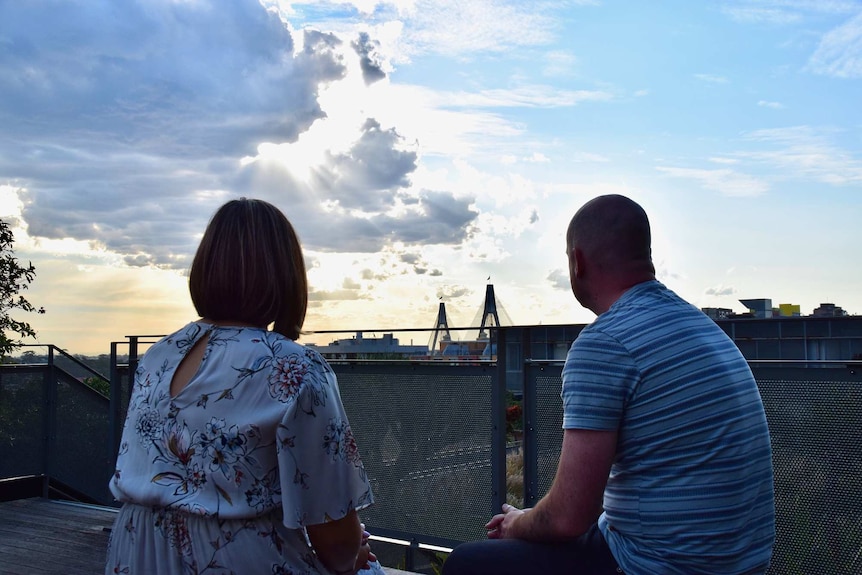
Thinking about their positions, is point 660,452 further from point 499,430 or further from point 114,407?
point 114,407

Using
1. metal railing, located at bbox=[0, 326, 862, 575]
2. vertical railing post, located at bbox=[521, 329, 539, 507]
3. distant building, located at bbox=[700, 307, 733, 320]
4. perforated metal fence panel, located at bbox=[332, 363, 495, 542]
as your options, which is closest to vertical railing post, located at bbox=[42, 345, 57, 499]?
metal railing, located at bbox=[0, 326, 862, 575]

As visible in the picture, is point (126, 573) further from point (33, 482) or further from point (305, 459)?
point (33, 482)

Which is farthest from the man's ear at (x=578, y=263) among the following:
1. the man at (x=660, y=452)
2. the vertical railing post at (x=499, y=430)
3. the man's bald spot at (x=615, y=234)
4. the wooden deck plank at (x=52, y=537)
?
the wooden deck plank at (x=52, y=537)

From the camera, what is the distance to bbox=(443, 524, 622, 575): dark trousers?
1.89 m

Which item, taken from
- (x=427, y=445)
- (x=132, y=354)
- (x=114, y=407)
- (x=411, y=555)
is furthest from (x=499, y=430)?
(x=114, y=407)

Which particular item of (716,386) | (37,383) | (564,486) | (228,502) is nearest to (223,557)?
(228,502)

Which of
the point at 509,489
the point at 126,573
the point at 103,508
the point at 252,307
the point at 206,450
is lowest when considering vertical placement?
the point at 103,508

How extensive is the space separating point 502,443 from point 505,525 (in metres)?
1.89

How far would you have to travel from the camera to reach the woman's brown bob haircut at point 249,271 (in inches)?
73.8

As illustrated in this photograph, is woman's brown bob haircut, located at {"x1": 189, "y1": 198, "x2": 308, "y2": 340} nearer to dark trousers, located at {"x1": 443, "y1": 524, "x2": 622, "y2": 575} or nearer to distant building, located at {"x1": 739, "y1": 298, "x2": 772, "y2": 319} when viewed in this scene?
dark trousers, located at {"x1": 443, "y1": 524, "x2": 622, "y2": 575}

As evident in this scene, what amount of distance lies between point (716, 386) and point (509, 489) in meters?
2.27

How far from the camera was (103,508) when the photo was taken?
21.7 feet

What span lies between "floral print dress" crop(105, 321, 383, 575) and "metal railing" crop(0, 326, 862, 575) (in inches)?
82.2

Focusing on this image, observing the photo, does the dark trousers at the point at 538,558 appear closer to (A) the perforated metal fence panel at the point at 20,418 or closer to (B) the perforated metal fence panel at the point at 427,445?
(B) the perforated metal fence panel at the point at 427,445
